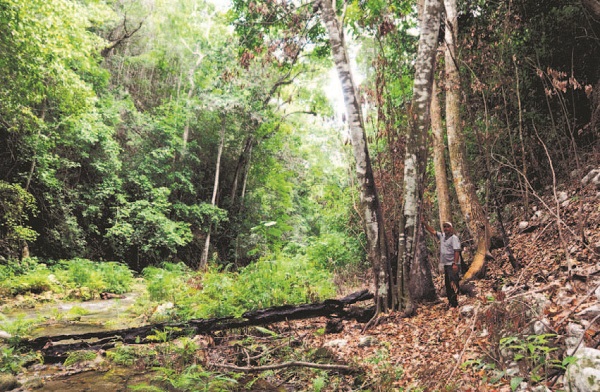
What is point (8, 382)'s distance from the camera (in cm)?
412

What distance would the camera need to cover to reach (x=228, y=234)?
20.6 metres

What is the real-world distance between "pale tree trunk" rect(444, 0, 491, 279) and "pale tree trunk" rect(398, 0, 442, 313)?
5.25 feet

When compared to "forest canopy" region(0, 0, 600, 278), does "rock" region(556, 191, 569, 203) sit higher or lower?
lower

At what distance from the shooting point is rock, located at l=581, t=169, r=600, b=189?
6.29 meters

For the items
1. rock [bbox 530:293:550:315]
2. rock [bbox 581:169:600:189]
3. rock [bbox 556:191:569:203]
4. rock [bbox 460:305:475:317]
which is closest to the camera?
rock [bbox 530:293:550:315]

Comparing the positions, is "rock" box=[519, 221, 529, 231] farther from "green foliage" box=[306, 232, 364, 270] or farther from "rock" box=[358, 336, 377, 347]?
"green foliage" box=[306, 232, 364, 270]

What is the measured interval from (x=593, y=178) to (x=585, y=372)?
5.39m

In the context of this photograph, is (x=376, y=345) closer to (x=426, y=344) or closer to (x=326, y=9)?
(x=426, y=344)

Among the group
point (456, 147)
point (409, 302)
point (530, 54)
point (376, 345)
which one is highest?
point (530, 54)

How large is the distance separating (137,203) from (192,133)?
19.1ft

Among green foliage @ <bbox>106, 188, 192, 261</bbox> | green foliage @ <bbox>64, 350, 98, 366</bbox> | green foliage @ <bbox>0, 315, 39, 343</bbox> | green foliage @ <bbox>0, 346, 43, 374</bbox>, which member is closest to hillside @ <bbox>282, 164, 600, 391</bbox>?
green foliage @ <bbox>64, 350, 98, 366</bbox>

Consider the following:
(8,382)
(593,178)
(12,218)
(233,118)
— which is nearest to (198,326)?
(8,382)

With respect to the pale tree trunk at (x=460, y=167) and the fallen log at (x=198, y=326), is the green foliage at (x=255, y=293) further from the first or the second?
the pale tree trunk at (x=460, y=167)

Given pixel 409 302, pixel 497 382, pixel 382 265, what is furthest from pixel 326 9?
pixel 497 382
